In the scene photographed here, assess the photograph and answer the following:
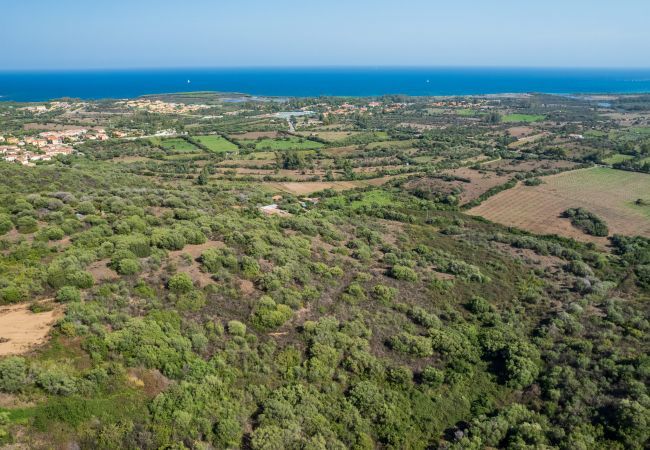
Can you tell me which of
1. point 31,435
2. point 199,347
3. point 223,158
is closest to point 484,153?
point 223,158

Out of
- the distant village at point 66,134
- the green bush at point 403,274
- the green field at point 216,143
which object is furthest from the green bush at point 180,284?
the green field at point 216,143

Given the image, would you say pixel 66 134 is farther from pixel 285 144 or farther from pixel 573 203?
pixel 573 203

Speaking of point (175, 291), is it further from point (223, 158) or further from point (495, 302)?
point (223, 158)

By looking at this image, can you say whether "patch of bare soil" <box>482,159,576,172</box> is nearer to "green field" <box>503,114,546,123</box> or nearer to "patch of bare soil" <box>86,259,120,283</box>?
"green field" <box>503,114,546,123</box>

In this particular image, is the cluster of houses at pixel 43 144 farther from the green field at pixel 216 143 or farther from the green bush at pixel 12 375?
the green bush at pixel 12 375

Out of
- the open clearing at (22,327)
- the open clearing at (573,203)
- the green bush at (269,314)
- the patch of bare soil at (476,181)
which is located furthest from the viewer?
the patch of bare soil at (476,181)

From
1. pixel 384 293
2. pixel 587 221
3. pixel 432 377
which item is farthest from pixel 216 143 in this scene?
pixel 432 377
